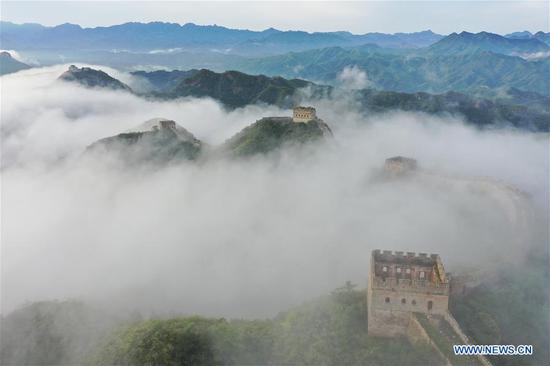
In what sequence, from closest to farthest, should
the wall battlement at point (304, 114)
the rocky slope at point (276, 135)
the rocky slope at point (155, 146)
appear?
the rocky slope at point (276, 135)
the wall battlement at point (304, 114)
the rocky slope at point (155, 146)

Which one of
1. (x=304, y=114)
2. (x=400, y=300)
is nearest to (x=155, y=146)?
(x=304, y=114)

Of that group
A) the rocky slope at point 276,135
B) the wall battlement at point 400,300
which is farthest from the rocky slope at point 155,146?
the wall battlement at point 400,300

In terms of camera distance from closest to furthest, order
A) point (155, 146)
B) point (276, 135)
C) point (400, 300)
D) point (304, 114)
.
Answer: point (400, 300) → point (304, 114) → point (276, 135) → point (155, 146)

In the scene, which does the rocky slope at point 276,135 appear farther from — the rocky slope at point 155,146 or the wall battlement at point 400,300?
the wall battlement at point 400,300

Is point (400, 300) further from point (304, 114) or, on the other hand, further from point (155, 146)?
point (155, 146)

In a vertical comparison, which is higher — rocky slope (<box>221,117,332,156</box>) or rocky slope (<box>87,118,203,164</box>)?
rocky slope (<box>221,117,332,156</box>)

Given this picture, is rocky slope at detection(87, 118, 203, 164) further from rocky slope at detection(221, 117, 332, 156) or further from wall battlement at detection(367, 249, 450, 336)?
wall battlement at detection(367, 249, 450, 336)

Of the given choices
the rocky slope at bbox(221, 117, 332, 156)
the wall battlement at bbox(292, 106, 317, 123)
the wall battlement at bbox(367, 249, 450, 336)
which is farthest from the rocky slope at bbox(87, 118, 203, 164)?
the wall battlement at bbox(367, 249, 450, 336)

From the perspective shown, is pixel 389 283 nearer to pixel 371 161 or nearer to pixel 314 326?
pixel 314 326

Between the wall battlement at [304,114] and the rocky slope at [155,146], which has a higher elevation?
the wall battlement at [304,114]

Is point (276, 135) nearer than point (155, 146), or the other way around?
point (276, 135)

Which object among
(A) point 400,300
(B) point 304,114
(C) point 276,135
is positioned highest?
(B) point 304,114
